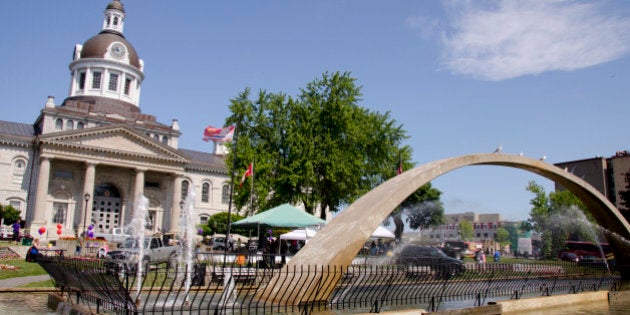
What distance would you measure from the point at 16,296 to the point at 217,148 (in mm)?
66099

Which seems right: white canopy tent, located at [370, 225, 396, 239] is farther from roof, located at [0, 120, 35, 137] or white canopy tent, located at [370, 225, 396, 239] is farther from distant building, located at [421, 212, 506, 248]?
distant building, located at [421, 212, 506, 248]

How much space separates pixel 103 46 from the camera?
6462 cm

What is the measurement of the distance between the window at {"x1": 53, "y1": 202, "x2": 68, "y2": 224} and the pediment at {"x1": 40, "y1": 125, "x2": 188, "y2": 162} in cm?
684

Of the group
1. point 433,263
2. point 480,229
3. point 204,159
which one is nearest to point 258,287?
point 433,263

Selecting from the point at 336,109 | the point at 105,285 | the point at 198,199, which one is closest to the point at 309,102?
the point at 336,109

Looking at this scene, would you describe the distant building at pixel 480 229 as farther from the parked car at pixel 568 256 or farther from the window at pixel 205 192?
the parked car at pixel 568 256

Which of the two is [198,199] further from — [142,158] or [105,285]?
[105,285]

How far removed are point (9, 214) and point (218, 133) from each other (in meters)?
30.8

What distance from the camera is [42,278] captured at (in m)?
16.7

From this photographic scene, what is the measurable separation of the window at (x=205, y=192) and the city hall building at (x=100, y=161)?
14 centimetres

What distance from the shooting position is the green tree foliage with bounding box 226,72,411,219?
3309 centimetres

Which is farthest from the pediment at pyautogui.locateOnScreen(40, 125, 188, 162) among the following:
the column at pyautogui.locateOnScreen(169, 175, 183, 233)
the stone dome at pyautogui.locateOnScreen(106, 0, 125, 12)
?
the stone dome at pyautogui.locateOnScreen(106, 0, 125, 12)

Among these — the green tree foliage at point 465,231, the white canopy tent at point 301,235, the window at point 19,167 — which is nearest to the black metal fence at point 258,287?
the white canopy tent at point 301,235

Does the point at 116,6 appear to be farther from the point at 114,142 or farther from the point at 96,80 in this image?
the point at 114,142
